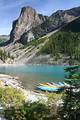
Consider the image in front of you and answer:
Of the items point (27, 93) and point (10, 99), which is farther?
point (27, 93)

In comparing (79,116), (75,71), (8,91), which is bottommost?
(79,116)

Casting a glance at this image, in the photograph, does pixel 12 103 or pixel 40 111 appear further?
pixel 12 103

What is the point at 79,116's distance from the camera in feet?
77.3

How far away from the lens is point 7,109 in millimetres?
25031

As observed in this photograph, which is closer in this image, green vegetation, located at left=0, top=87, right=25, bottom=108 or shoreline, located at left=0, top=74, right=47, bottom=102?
green vegetation, located at left=0, top=87, right=25, bottom=108

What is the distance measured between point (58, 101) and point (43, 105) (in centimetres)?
133

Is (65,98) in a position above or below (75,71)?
below

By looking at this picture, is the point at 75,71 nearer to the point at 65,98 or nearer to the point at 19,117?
the point at 65,98

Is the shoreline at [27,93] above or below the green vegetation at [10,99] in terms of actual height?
below

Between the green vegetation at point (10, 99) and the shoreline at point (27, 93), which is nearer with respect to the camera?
the green vegetation at point (10, 99)

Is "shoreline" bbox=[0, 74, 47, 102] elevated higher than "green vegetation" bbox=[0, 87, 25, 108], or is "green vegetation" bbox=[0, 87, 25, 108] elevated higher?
"green vegetation" bbox=[0, 87, 25, 108]

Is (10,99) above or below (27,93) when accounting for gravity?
above

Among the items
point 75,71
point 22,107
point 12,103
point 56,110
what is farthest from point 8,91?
point 75,71

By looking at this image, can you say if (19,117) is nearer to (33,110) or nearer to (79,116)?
(33,110)
